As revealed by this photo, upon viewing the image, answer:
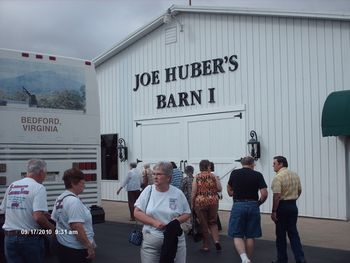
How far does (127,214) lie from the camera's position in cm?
1565

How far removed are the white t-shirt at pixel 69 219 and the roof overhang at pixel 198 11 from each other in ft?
33.5

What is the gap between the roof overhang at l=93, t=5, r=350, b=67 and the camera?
44.4 feet

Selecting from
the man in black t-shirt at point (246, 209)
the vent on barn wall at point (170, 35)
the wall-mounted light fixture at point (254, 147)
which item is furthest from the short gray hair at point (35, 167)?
the vent on barn wall at point (170, 35)

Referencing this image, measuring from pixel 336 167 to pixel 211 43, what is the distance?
567cm

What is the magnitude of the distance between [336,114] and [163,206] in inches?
334

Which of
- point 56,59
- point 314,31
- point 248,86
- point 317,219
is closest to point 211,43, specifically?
point 248,86

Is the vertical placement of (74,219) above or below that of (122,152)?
below

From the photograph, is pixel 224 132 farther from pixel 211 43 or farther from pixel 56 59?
pixel 56 59

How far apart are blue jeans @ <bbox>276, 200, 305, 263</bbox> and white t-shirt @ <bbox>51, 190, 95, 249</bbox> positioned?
12.6 ft

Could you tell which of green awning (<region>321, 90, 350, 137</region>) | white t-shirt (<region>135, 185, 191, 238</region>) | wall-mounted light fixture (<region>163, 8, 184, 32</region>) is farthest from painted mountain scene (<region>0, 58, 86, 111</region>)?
wall-mounted light fixture (<region>163, 8, 184, 32</region>)

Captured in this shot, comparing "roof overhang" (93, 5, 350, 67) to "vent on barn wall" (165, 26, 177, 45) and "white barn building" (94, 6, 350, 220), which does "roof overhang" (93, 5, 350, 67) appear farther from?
"vent on barn wall" (165, 26, 177, 45)

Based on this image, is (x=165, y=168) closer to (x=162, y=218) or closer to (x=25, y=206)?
(x=162, y=218)

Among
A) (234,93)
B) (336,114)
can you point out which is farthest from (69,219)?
(234,93)

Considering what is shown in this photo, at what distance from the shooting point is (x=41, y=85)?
30.0ft
